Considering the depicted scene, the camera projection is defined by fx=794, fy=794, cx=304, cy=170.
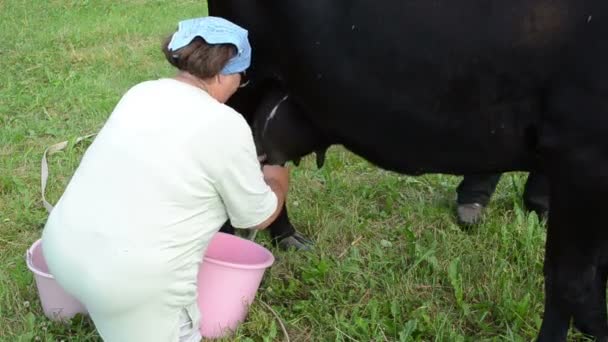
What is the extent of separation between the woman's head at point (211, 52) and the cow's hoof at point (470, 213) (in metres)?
1.35

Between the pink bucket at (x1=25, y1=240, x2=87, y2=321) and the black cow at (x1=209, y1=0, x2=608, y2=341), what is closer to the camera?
the black cow at (x1=209, y1=0, x2=608, y2=341)

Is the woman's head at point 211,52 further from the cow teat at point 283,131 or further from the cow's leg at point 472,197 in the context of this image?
the cow's leg at point 472,197

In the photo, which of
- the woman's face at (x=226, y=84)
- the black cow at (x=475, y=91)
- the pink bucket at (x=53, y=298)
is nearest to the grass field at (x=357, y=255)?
the pink bucket at (x=53, y=298)

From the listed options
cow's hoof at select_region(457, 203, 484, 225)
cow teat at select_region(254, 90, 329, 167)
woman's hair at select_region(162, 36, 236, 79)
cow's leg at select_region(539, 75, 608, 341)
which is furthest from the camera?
cow's hoof at select_region(457, 203, 484, 225)

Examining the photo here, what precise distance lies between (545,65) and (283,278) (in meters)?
1.24

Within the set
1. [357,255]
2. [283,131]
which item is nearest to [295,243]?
[357,255]

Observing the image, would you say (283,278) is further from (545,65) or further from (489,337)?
(545,65)

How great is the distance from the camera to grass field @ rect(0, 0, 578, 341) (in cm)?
254

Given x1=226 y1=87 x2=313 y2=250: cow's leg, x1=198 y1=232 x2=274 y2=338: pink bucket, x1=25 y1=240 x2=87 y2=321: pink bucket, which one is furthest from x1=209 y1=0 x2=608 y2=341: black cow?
x1=25 y1=240 x2=87 y2=321: pink bucket

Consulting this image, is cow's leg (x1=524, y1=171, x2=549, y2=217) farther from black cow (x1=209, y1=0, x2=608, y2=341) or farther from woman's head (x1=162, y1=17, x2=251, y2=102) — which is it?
woman's head (x1=162, y1=17, x2=251, y2=102)

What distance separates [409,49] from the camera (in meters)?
2.18

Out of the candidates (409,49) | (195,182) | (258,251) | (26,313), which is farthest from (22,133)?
(409,49)

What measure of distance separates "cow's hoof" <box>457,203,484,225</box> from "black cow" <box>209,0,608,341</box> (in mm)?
813

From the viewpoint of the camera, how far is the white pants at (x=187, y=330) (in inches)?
91.1
